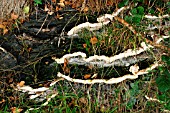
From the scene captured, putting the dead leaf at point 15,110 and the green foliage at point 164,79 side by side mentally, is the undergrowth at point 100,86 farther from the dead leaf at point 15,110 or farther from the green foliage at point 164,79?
the green foliage at point 164,79

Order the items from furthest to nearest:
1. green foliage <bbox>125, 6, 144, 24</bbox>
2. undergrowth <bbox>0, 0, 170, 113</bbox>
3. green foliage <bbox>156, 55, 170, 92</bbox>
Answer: undergrowth <bbox>0, 0, 170, 113</bbox> < green foliage <bbox>125, 6, 144, 24</bbox> < green foliage <bbox>156, 55, 170, 92</bbox>

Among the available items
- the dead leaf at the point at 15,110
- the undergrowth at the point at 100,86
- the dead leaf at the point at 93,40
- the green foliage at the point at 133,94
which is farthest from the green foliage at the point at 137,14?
the dead leaf at the point at 15,110

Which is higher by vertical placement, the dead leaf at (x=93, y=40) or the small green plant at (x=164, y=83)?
the dead leaf at (x=93, y=40)

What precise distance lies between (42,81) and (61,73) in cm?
23

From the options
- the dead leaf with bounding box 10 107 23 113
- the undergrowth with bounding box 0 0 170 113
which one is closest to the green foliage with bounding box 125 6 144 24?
the undergrowth with bounding box 0 0 170 113

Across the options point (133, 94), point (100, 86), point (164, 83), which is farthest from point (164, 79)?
point (100, 86)

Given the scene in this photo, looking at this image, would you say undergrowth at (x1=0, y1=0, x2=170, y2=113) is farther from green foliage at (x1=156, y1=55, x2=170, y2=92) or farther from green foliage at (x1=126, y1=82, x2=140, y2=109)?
green foliage at (x1=156, y1=55, x2=170, y2=92)

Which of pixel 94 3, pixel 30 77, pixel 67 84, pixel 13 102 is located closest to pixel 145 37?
pixel 94 3

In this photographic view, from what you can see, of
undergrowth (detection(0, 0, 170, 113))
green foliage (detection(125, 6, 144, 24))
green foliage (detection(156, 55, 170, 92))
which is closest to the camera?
green foliage (detection(156, 55, 170, 92))

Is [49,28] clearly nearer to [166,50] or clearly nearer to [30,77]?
[30,77]

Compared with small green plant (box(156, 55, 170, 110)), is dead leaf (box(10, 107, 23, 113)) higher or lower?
lower

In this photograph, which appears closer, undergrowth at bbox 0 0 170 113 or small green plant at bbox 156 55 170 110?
small green plant at bbox 156 55 170 110

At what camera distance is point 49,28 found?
13.4ft

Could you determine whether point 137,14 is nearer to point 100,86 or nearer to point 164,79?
point 164,79
